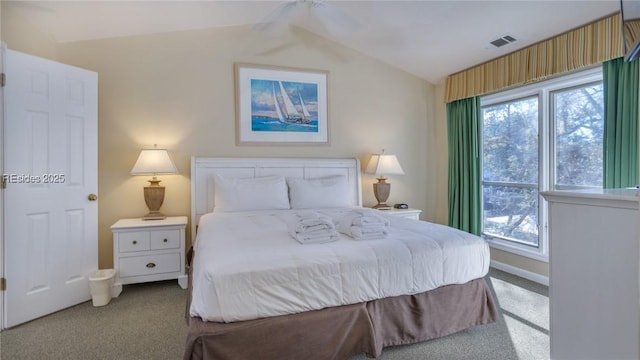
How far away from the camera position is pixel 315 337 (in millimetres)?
1688

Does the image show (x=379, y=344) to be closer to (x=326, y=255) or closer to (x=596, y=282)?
(x=326, y=255)

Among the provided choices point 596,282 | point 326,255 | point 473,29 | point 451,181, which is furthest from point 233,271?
point 451,181

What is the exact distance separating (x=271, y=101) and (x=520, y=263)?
11.1ft

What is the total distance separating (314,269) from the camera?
1.70 meters

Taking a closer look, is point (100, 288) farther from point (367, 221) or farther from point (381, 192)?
point (381, 192)

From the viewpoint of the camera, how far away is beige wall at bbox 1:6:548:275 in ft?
11.1

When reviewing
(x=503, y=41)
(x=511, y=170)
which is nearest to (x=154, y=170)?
(x=503, y=41)

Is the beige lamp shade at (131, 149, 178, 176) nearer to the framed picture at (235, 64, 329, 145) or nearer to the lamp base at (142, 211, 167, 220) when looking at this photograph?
the lamp base at (142, 211, 167, 220)

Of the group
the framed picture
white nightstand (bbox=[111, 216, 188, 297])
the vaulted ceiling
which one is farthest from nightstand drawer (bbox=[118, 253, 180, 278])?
the vaulted ceiling

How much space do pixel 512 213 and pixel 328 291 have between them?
2962mm

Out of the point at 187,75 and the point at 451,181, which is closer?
the point at 187,75

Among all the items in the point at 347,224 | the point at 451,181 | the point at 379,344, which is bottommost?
the point at 379,344

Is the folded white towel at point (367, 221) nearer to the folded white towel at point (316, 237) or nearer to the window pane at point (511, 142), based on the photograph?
the folded white towel at point (316, 237)

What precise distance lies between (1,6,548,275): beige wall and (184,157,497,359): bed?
5.02 feet
